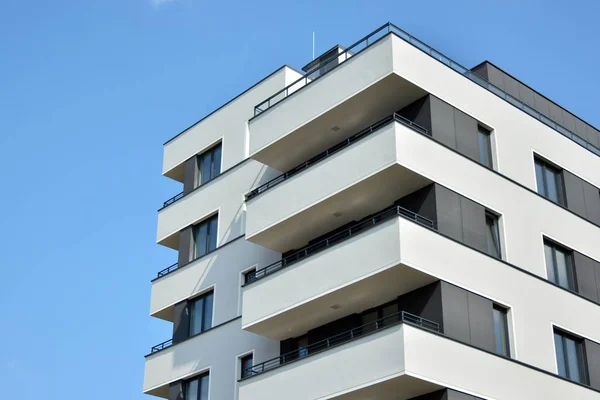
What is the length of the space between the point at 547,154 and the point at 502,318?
7887 millimetres

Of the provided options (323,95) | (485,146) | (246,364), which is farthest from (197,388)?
(485,146)

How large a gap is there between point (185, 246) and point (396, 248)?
14567mm

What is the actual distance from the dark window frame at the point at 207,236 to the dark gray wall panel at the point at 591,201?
14.9 metres

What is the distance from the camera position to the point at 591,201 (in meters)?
38.5

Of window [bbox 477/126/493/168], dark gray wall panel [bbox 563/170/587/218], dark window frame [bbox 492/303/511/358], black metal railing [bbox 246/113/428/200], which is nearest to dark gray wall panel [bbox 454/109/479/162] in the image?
window [bbox 477/126/493/168]

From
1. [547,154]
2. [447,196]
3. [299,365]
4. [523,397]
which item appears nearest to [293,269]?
[299,365]

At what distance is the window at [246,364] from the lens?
3704 cm

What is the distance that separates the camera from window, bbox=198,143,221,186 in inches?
1692

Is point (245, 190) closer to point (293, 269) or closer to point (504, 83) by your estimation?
point (293, 269)

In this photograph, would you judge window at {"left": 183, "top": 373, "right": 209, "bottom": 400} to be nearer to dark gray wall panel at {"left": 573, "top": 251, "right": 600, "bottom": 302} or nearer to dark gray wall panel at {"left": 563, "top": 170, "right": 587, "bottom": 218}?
dark gray wall panel at {"left": 573, "top": 251, "right": 600, "bottom": 302}

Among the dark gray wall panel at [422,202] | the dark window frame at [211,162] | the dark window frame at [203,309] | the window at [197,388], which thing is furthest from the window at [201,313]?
the dark gray wall panel at [422,202]

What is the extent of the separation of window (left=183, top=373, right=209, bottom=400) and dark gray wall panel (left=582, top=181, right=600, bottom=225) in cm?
1620

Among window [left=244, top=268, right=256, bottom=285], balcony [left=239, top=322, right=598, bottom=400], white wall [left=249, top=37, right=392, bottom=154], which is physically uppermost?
white wall [left=249, top=37, right=392, bottom=154]

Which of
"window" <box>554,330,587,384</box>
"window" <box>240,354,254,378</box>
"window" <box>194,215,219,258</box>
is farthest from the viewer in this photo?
"window" <box>194,215,219,258</box>
